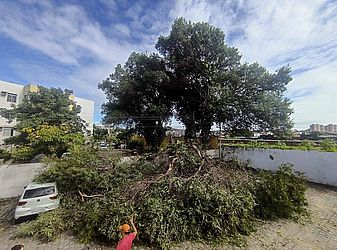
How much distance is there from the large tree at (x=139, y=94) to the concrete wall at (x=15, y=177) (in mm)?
7779

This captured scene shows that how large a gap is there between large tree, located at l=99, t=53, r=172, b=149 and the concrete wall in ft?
25.5

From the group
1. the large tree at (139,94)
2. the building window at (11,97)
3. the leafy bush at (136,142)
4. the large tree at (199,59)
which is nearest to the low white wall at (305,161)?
the large tree at (199,59)

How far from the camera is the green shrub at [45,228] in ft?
17.1

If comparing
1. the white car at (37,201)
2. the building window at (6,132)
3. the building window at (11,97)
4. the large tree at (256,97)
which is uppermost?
the building window at (11,97)

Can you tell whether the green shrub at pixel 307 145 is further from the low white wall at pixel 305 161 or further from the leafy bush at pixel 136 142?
the leafy bush at pixel 136 142

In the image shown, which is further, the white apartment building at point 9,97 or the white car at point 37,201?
the white apartment building at point 9,97

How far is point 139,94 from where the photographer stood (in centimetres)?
1652

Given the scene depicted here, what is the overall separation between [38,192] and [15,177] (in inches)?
134

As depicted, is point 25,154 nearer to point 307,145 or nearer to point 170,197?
point 170,197

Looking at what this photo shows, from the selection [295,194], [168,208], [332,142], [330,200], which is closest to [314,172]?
[332,142]

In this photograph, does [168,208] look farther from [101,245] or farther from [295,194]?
[295,194]

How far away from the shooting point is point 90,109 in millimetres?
38688

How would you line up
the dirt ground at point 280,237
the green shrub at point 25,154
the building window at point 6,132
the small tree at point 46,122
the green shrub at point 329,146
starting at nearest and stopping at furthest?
the dirt ground at point 280,237, the green shrub at point 329,146, the small tree at point 46,122, the green shrub at point 25,154, the building window at point 6,132

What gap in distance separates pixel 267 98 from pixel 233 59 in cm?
390
